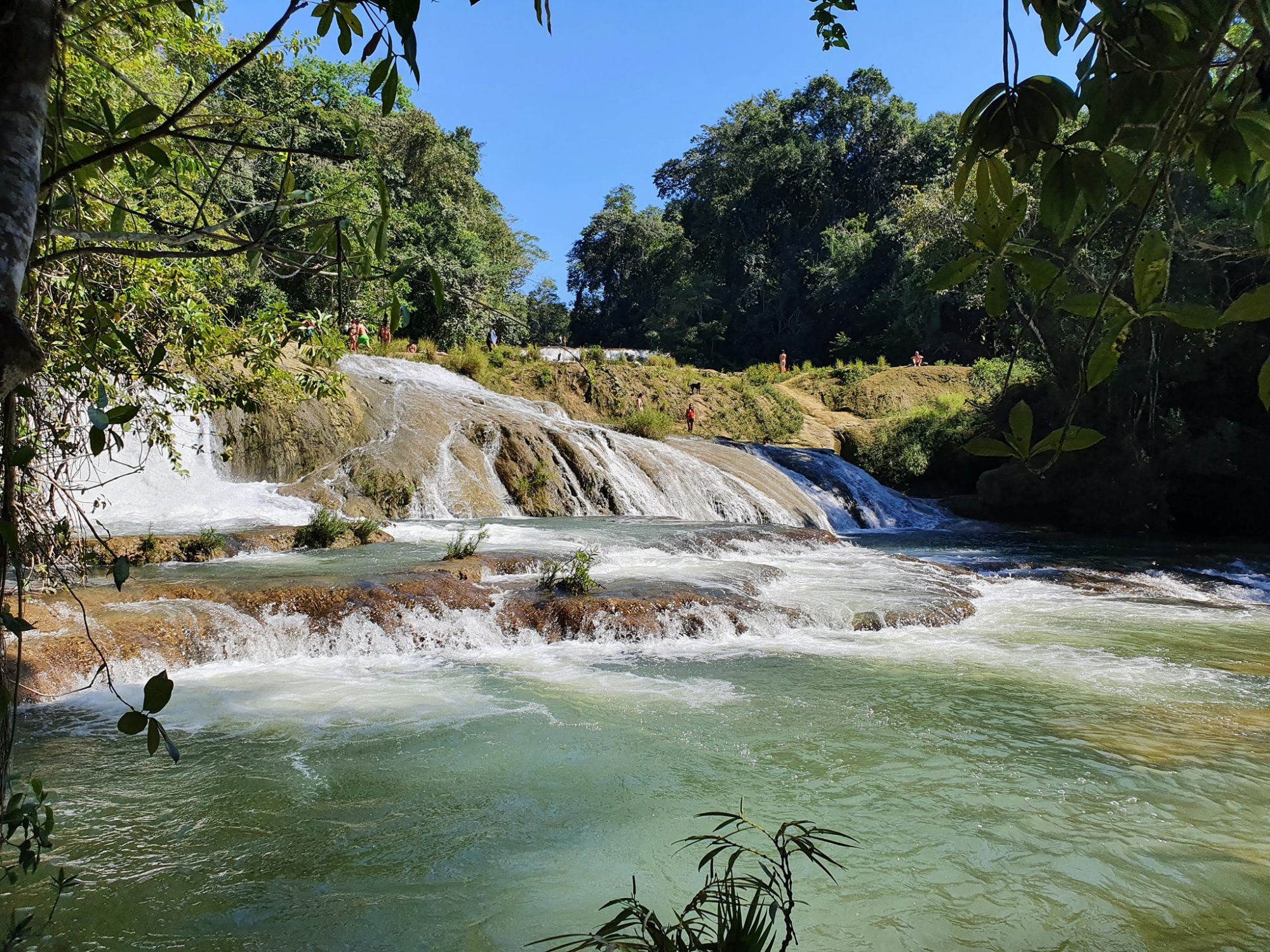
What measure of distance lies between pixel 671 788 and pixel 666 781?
9 centimetres

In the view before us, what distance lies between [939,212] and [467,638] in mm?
20937

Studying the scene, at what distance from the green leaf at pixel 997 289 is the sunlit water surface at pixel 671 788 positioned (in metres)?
2.74

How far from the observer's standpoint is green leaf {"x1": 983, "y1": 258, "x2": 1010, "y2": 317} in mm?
1401

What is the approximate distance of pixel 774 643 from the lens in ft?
26.7

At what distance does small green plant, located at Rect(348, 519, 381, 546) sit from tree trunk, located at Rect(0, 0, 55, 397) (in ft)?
36.5

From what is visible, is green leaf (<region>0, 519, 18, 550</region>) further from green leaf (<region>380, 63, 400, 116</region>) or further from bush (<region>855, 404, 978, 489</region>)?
bush (<region>855, 404, 978, 489</region>)

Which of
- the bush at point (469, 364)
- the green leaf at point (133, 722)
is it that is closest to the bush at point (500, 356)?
the bush at point (469, 364)

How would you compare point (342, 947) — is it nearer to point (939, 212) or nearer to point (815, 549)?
point (815, 549)

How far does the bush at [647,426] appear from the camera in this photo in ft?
71.2

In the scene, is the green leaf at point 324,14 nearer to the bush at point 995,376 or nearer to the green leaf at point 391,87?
the green leaf at point 391,87

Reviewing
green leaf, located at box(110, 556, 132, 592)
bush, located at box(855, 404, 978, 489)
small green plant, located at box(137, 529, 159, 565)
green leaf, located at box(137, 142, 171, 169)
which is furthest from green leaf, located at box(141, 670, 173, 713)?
bush, located at box(855, 404, 978, 489)

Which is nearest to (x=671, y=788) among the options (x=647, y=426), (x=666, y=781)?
(x=666, y=781)

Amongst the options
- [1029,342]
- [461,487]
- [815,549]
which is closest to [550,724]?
[815,549]

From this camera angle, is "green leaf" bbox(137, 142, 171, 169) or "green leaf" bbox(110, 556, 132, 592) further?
"green leaf" bbox(137, 142, 171, 169)
